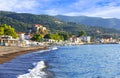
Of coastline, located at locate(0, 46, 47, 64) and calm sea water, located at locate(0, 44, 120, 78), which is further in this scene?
coastline, located at locate(0, 46, 47, 64)

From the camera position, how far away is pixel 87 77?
2700 cm

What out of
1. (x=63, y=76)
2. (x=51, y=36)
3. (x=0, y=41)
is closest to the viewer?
(x=63, y=76)

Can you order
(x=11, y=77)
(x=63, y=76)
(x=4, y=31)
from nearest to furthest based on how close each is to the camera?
(x=11, y=77) < (x=63, y=76) < (x=4, y=31)

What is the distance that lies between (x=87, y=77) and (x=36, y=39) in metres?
135

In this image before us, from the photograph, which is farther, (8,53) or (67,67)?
(8,53)

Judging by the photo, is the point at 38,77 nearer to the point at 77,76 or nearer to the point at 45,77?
the point at 45,77

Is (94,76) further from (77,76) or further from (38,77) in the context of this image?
(38,77)

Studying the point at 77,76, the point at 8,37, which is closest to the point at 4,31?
the point at 8,37

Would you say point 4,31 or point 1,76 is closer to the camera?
point 1,76

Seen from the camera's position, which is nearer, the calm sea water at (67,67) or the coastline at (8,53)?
the calm sea water at (67,67)

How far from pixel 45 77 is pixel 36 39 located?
137038 mm

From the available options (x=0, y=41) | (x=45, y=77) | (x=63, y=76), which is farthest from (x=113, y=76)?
(x=0, y=41)

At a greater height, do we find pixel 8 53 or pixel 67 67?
pixel 67 67

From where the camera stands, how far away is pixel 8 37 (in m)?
117
